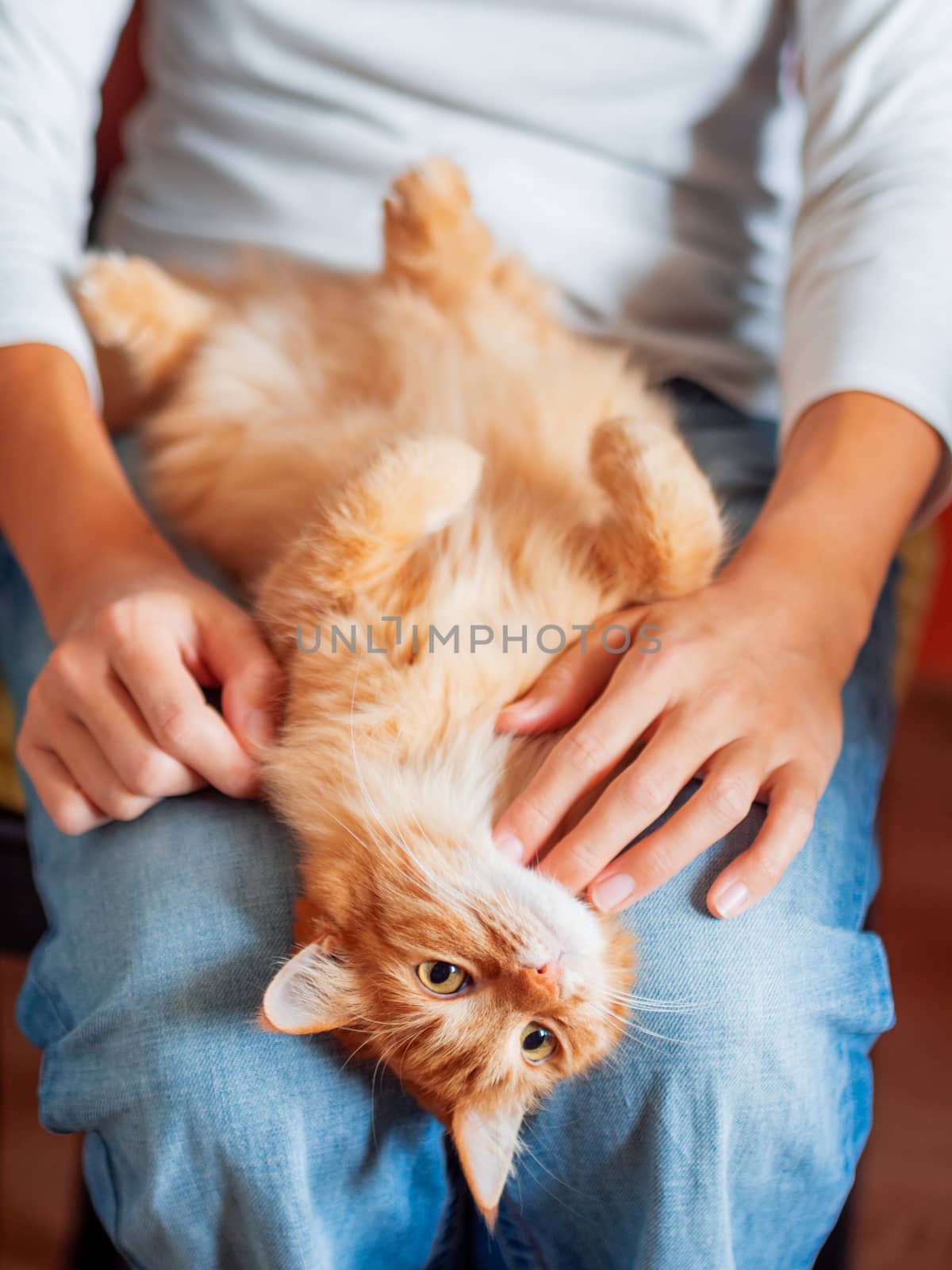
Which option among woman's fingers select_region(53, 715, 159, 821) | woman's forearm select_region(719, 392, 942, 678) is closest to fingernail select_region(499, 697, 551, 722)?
woman's forearm select_region(719, 392, 942, 678)

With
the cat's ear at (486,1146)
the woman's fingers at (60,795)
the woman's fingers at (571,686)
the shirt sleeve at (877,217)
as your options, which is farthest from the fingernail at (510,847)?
the shirt sleeve at (877,217)

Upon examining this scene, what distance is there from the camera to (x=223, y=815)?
915mm

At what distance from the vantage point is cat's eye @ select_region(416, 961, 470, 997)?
889mm

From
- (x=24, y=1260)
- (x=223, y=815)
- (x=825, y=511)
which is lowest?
(x=24, y=1260)

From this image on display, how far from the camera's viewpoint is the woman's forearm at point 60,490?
1017mm

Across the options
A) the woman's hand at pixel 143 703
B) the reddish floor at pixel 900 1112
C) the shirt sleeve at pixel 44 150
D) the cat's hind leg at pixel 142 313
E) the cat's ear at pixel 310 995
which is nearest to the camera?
the cat's ear at pixel 310 995

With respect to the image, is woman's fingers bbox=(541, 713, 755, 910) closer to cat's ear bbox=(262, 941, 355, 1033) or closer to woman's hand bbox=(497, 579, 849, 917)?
woman's hand bbox=(497, 579, 849, 917)

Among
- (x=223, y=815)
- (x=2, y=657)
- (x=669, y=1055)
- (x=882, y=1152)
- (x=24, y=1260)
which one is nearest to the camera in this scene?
(x=669, y=1055)

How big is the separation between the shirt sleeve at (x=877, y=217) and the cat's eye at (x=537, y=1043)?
0.67 meters

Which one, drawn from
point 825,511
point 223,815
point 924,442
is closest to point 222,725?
point 223,815

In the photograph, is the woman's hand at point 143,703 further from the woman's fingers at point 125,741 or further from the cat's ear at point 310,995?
the cat's ear at point 310,995

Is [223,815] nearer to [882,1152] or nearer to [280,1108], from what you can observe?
[280,1108]

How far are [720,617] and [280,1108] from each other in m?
0.56

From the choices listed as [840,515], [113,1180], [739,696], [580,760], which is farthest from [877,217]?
[113,1180]
